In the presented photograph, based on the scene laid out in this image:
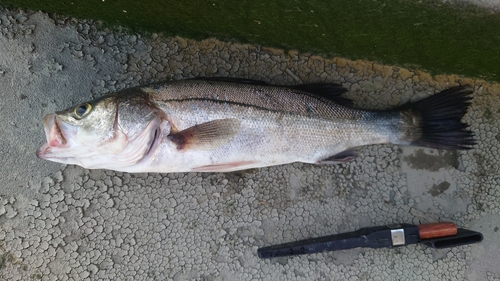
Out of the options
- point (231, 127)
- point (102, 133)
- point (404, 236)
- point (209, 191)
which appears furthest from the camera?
point (209, 191)

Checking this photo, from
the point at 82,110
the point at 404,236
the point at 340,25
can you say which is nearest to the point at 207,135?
the point at 82,110

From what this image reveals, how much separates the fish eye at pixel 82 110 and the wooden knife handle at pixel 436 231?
222cm

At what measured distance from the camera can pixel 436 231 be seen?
2449 millimetres

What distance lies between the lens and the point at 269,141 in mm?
2314

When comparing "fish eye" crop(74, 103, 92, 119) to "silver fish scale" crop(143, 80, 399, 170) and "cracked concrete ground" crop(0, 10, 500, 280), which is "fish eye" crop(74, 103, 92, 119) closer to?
"silver fish scale" crop(143, 80, 399, 170)

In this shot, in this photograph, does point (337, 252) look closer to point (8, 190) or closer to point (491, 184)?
point (491, 184)

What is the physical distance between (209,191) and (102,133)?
850 mm

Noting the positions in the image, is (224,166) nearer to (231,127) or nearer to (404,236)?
(231,127)

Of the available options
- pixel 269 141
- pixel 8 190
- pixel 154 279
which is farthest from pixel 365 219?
pixel 8 190

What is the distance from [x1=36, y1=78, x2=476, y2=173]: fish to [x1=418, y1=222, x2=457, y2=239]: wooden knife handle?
0.53 meters

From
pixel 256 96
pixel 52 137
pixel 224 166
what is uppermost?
pixel 256 96

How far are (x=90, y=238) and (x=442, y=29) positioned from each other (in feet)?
8.71

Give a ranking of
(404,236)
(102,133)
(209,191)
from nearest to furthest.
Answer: (102,133) < (404,236) < (209,191)

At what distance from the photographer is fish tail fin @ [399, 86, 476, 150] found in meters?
2.46
